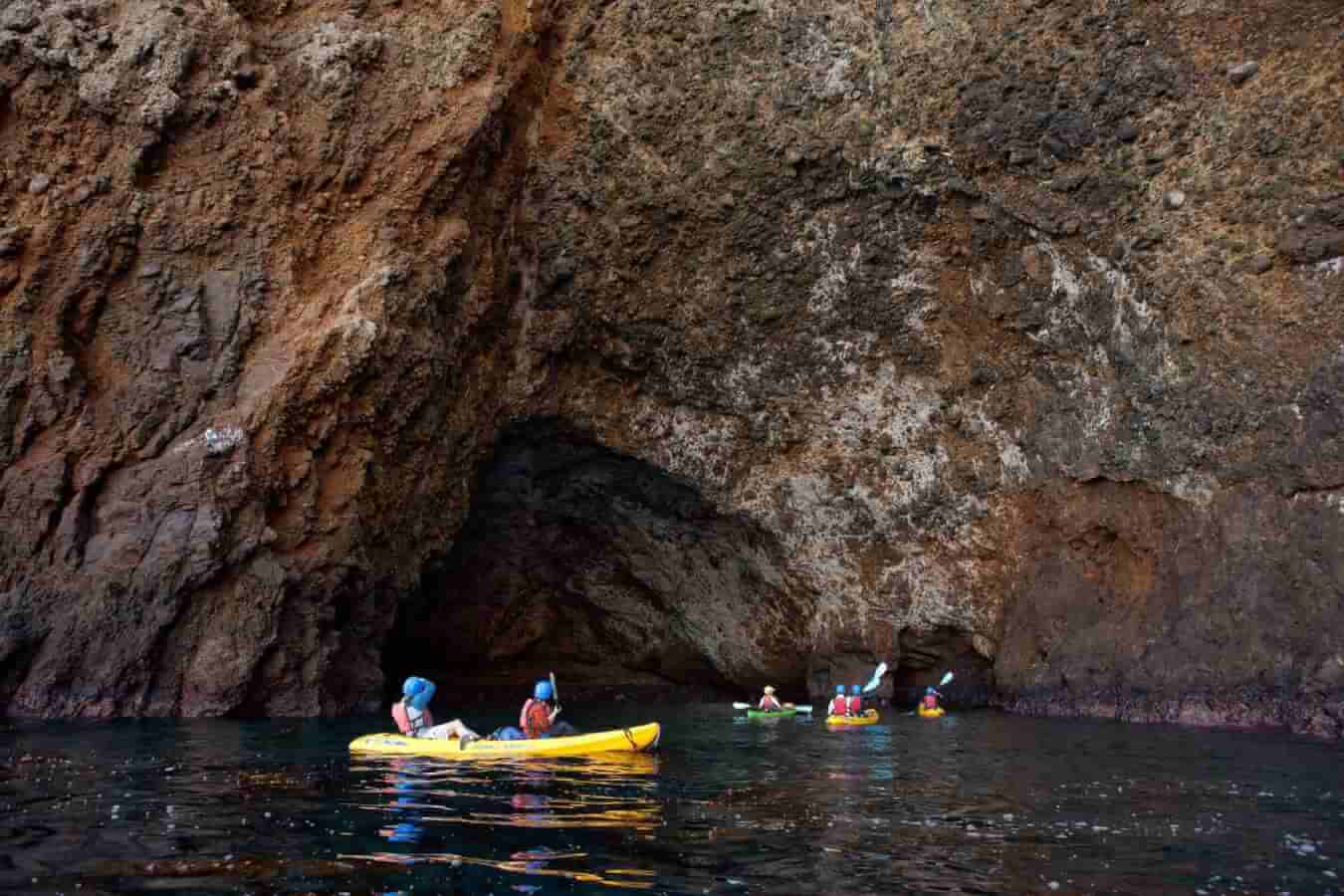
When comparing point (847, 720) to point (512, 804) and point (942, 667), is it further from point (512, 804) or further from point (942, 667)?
point (512, 804)

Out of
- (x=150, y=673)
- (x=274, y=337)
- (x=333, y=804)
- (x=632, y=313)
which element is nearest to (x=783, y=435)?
(x=632, y=313)

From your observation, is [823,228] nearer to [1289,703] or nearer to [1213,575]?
[1213,575]

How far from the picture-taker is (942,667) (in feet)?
92.5

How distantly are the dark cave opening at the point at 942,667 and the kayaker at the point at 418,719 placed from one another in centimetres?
1371

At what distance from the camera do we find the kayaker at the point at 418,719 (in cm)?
1620

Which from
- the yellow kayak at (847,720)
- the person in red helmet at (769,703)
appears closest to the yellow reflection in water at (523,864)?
Result: the yellow kayak at (847,720)

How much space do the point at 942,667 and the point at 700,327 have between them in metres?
9.85

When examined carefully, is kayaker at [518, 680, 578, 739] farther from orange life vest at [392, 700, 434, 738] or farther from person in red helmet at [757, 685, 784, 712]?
person in red helmet at [757, 685, 784, 712]

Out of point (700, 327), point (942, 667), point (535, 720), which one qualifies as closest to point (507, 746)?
point (535, 720)

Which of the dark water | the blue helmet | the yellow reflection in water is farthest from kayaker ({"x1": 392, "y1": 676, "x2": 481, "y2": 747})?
the yellow reflection in water

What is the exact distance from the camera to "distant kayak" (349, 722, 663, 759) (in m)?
15.6

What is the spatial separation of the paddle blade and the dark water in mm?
8976

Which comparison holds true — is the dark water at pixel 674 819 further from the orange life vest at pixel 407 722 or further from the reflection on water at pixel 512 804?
the orange life vest at pixel 407 722

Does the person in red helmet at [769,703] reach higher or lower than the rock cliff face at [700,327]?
lower
